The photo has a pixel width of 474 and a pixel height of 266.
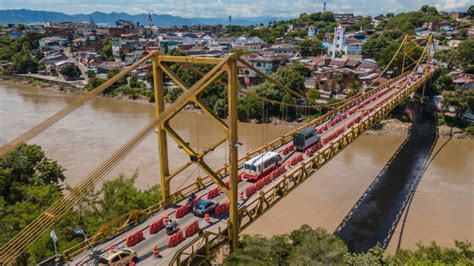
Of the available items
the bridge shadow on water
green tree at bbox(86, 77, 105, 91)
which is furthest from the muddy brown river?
green tree at bbox(86, 77, 105, 91)

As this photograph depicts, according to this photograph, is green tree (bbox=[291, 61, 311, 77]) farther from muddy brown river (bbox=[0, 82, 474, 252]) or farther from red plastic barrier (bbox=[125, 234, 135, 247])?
red plastic barrier (bbox=[125, 234, 135, 247])

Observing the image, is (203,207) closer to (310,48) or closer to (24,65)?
(310,48)

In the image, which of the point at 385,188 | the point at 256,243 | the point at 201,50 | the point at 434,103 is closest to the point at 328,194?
the point at 385,188

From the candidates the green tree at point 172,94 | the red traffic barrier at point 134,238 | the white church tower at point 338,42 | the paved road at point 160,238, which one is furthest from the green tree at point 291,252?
the white church tower at point 338,42

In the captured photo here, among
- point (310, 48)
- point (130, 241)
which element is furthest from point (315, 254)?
point (310, 48)

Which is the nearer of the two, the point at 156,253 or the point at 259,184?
the point at 156,253
